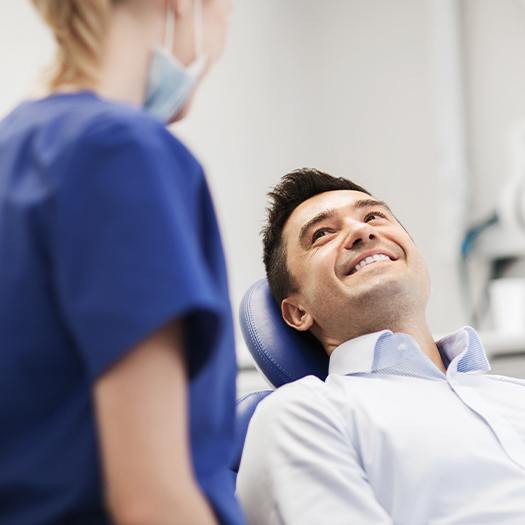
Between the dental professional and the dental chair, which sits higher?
the dental professional

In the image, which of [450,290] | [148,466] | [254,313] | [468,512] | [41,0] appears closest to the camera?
[148,466]

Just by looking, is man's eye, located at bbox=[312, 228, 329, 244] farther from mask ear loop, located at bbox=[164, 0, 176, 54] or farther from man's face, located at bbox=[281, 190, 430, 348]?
mask ear loop, located at bbox=[164, 0, 176, 54]

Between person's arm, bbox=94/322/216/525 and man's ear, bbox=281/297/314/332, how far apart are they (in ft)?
3.47

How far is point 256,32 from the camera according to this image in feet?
10.9

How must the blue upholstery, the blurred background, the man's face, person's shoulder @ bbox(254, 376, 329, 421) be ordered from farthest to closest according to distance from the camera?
1. the blurred background
2. the man's face
3. the blue upholstery
4. person's shoulder @ bbox(254, 376, 329, 421)

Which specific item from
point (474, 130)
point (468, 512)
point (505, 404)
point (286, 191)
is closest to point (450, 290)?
point (474, 130)

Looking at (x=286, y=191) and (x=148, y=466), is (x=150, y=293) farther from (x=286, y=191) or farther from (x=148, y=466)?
(x=286, y=191)

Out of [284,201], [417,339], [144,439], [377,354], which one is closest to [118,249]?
[144,439]

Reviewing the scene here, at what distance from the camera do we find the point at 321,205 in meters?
1.89

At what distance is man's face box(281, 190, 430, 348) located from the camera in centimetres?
173

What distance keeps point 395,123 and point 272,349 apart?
1901 millimetres

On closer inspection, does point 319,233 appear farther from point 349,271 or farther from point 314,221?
point 349,271

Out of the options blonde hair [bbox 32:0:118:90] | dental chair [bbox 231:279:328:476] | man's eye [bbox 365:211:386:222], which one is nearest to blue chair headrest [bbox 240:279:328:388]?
dental chair [bbox 231:279:328:476]

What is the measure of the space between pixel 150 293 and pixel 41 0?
1.09ft
